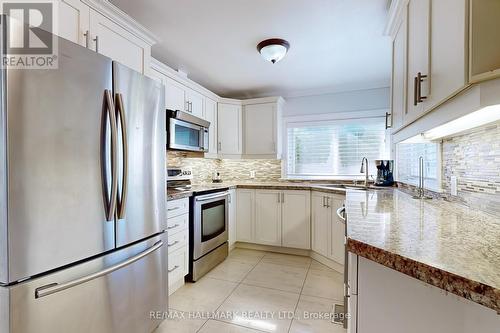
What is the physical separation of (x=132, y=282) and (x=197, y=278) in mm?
1145

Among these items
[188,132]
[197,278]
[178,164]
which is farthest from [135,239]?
[178,164]

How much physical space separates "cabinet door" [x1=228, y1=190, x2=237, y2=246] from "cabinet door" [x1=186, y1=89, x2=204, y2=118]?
1142 millimetres

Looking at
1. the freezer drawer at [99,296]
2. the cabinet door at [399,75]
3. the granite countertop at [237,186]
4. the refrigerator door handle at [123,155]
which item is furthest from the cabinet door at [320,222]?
the refrigerator door handle at [123,155]

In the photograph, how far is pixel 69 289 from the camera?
1.14m

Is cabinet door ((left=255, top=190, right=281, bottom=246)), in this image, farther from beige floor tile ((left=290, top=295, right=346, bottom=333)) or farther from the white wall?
the white wall

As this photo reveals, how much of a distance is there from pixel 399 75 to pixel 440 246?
136 cm

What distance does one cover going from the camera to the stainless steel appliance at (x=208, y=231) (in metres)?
2.50

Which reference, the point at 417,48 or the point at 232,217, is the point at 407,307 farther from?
the point at 232,217

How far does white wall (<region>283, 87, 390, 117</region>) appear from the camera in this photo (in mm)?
3500

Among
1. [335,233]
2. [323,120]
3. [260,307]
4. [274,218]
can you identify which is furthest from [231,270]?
[323,120]

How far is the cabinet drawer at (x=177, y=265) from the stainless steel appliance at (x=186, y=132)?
105cm

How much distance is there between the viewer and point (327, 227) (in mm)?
2895

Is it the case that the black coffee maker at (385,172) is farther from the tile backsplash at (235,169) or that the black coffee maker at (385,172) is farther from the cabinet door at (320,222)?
the tile backsplash at (235,169)

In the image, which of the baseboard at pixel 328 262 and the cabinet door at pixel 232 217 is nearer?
the baseboard at pixel 328 262
